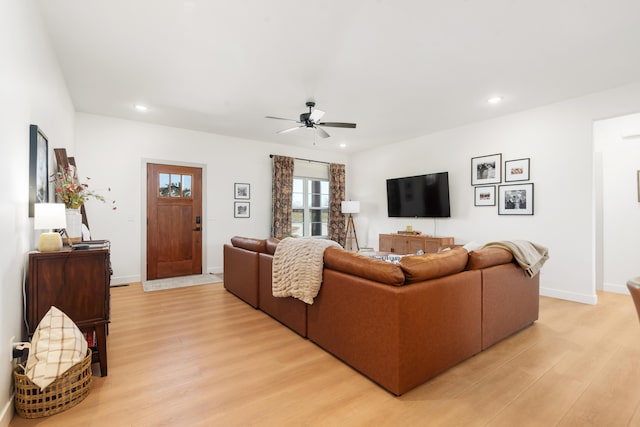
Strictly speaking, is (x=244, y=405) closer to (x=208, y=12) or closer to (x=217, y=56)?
(x=208, y=12)

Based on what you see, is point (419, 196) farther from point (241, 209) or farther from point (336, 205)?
point (241, 209)

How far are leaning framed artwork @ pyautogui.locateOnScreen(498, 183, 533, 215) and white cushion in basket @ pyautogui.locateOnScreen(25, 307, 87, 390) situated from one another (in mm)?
5359

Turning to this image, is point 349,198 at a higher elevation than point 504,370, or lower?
higher

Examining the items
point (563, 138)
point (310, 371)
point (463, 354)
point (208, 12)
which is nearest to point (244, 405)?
point (310, 371)

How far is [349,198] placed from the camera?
7.91 meters

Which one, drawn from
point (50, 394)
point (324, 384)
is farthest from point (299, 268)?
point (50, 394)

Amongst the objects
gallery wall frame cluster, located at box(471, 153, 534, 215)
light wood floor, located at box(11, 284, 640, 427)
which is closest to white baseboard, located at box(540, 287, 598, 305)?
light wood floor, located at box(11, 284, 640, 427)

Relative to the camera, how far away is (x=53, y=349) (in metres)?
1.84

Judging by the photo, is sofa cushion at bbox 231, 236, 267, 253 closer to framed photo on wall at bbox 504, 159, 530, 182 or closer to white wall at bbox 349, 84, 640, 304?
white wall at bbox 349, 84, 640, 304

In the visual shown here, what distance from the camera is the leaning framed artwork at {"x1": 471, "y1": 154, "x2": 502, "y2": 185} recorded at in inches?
191

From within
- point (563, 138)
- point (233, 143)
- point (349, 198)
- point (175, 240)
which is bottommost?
point (175, 240)

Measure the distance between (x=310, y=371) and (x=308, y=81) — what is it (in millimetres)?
3027

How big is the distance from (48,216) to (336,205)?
19.4ft

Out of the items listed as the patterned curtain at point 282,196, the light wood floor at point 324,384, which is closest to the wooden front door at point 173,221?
the patterned curtain at point 282,196
